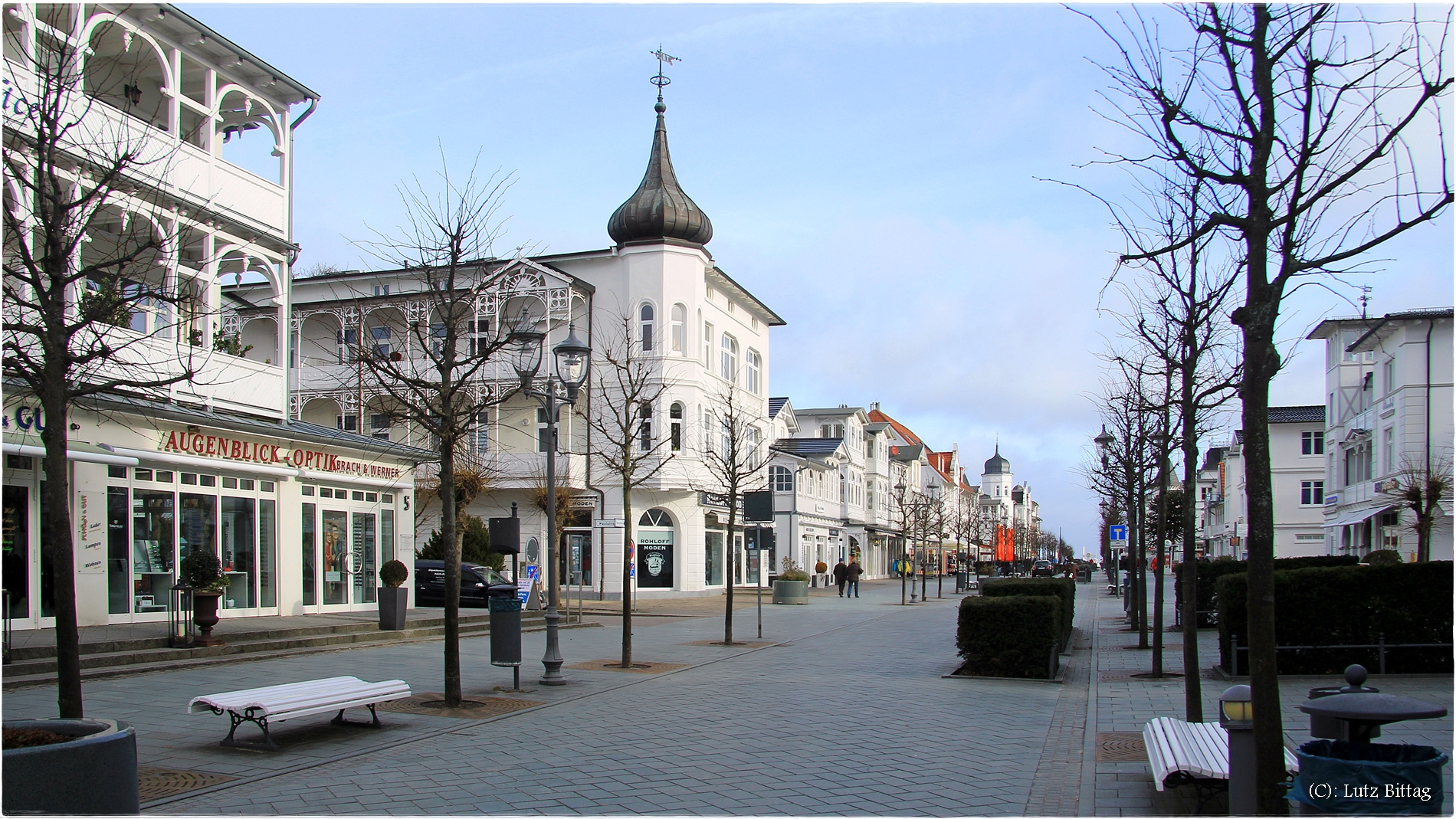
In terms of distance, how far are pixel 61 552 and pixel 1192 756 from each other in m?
7.40

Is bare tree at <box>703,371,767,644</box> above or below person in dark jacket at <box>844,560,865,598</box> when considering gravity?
above

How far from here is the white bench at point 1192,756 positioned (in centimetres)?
673

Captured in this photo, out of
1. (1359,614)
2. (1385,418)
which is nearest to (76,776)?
(1359,614)

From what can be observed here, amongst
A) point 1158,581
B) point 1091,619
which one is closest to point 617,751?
point 1158,581

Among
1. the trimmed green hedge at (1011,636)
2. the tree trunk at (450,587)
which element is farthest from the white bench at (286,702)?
the trimmed green hedge at (1011,636)

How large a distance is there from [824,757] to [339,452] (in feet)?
54.1

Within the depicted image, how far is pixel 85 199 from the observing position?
305 inches

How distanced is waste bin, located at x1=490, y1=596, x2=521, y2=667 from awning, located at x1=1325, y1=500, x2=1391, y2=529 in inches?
1535

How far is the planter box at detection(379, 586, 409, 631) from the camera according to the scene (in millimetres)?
20469

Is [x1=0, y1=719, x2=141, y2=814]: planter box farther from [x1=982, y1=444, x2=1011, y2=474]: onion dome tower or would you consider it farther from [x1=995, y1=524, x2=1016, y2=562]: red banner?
[x1=982, y1=444, x2=1011, y2=474]: onion dome tower

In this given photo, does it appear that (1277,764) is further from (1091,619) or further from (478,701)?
(1091,619)

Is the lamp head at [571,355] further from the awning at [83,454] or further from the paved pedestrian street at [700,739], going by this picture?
the awning at [83,454]

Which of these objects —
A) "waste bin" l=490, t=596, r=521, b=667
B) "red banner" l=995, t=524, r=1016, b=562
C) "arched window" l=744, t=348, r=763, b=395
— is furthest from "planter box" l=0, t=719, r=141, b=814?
"red banner" l=995, t=524, r=1016, b=562

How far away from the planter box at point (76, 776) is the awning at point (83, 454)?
10413 mm
